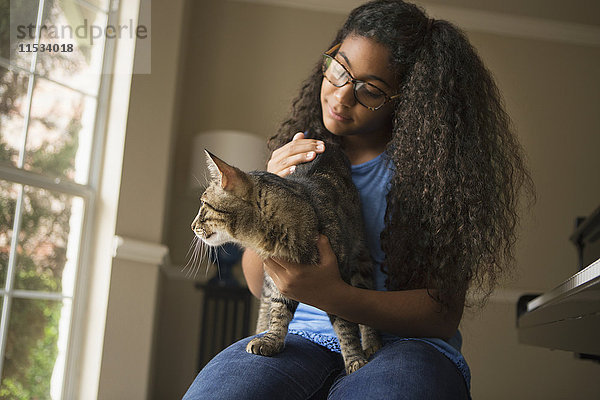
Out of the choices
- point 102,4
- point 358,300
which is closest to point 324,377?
point 358,300

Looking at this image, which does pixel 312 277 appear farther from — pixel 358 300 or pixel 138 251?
pixel 138 251

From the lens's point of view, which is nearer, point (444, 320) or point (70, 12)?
point (444, 320)

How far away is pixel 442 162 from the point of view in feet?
4.39

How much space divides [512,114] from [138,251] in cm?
296

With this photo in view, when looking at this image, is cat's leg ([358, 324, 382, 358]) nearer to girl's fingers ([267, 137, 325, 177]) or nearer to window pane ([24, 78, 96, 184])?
girl's fingers ([267, 137, 325, 177])

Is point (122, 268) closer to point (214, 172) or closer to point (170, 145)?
point (170, 145)

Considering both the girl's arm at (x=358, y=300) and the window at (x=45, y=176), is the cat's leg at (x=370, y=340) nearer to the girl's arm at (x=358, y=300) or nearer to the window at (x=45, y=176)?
the girl's arm at (x=358, y=300)

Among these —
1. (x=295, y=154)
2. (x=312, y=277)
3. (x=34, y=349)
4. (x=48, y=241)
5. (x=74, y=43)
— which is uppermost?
(x=74, y=43)

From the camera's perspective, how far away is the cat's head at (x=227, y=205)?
3.98ft

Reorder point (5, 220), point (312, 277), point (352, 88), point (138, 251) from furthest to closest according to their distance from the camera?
point (138, 251) → point (5, 220) → point (352, 88) → point (312, 277)

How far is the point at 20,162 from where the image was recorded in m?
2.34

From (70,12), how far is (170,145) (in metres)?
0.84

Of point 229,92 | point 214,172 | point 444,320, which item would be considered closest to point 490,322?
point 229,92

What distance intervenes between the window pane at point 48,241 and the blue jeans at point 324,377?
4.94 ft
